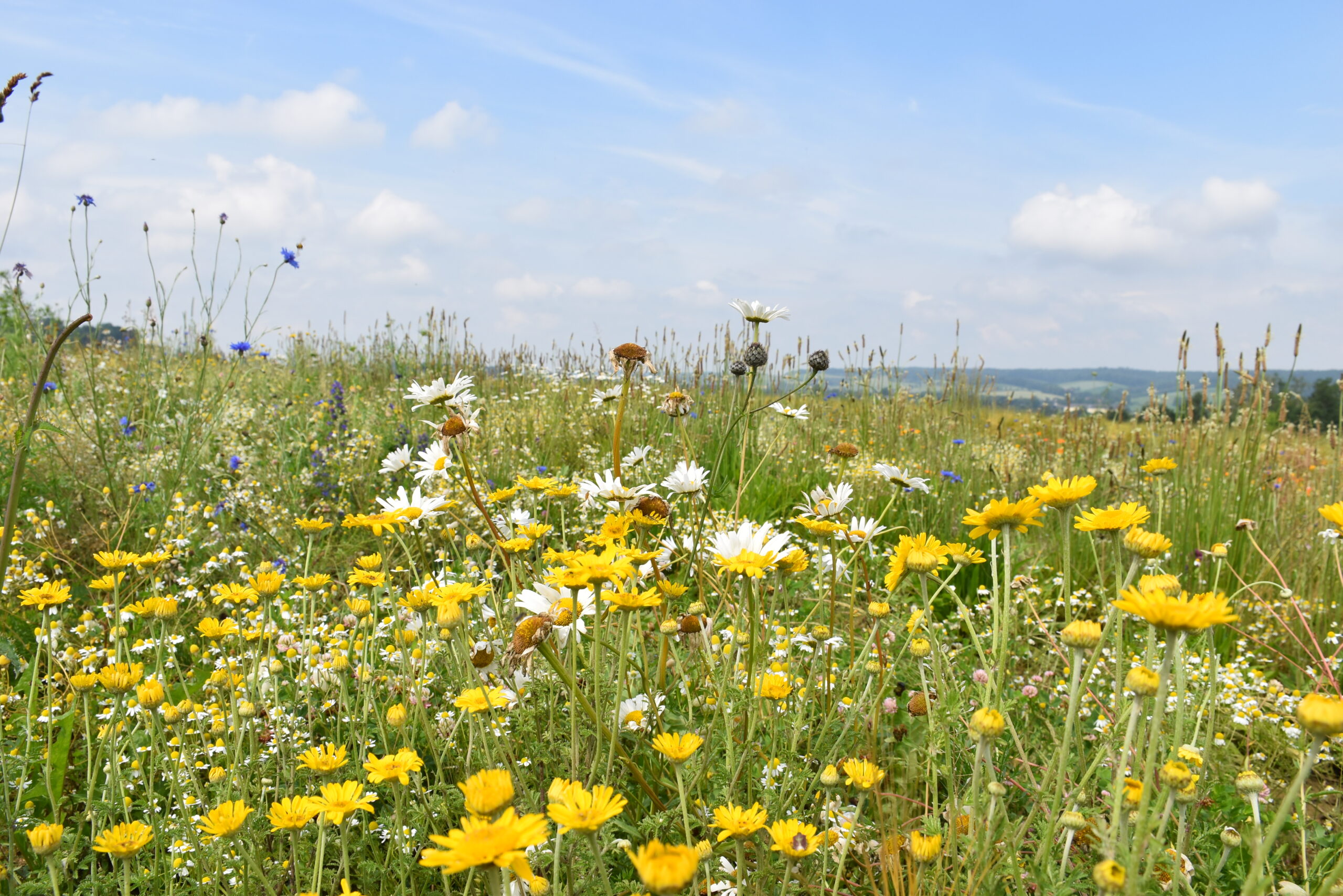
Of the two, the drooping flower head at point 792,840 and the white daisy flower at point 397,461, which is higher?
the white daisy flower at point 397,461

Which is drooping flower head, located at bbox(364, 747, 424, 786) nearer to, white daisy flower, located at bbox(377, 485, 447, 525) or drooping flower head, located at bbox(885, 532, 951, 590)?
white daisy flower, located at bbox(377, 485, 447, 525)

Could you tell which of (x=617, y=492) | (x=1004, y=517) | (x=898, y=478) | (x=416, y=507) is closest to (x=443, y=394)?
(x=416, y=507)

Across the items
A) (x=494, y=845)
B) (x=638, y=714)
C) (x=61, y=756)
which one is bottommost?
(x=61, y=756)

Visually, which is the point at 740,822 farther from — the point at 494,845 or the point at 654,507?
the point at 654,507

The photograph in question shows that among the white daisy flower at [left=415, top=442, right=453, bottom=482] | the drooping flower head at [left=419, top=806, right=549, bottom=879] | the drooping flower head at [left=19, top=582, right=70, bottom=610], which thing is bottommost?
the drooping flower head at [left=19, top=582, right=70, bottom=610]

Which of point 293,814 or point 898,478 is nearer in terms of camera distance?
point 293,814

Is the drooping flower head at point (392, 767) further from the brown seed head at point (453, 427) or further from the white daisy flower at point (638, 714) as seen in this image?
the brown seed head at point (453, 427)

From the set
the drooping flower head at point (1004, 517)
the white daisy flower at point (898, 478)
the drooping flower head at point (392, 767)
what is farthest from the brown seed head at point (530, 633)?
the white daisy flower at point (898, 478)

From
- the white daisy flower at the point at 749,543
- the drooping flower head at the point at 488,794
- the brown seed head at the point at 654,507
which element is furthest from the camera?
the brown seed head at the point at 654,507

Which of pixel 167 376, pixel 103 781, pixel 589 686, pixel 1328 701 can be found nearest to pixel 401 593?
pixel 103 781

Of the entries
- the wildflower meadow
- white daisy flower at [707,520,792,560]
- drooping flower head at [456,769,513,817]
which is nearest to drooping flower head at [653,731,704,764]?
the wildflower meadow

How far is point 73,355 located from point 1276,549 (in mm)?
9134

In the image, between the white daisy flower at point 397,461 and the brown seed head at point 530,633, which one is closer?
the brown seed head at point 530,633

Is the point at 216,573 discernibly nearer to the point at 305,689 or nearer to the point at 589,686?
the point at 305,689
